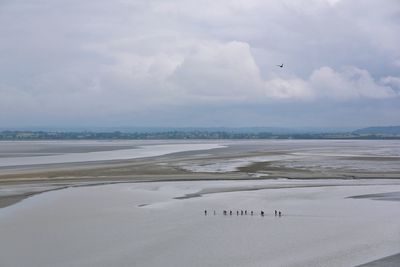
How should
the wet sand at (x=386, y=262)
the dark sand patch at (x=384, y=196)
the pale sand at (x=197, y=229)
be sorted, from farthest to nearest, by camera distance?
the dark sand patch at (x=384, y=196) < the pale sand at (x=197, y=229) < the wet sand at (x=386, y=262)

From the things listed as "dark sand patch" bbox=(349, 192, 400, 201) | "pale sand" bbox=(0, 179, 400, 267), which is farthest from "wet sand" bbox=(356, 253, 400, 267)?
"dark sand patch" bbox=(349, 192, 400, 201)

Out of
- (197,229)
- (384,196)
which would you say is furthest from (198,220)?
(384,196)

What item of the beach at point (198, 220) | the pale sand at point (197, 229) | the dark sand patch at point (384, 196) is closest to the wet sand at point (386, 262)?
the beach at point (198, 220)

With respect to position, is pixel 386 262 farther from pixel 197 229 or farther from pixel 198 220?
pixel 198 220

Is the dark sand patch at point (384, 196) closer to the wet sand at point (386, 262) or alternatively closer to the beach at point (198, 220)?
the beach at point (198, 220)

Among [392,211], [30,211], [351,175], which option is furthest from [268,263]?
[351,175]

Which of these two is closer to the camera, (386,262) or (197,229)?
(386,262)

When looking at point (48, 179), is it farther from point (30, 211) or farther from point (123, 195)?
point (30, 211)

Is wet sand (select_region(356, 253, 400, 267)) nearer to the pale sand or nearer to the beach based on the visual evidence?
the beach

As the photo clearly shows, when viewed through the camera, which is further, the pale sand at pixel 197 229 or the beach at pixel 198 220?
the beach at pixel 198 220

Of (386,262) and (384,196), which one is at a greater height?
(384,196)

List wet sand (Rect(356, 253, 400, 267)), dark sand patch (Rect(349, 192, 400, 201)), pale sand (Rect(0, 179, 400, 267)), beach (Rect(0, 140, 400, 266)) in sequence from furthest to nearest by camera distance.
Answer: dark sand patch (Rect(349, 192, 400, 201)) < beach (Rect(0, 140, 400, 266)) < pale sand (Rect(0, 179, 400, 267)) < wet sand (Rect(356, 253, 400, 267))
